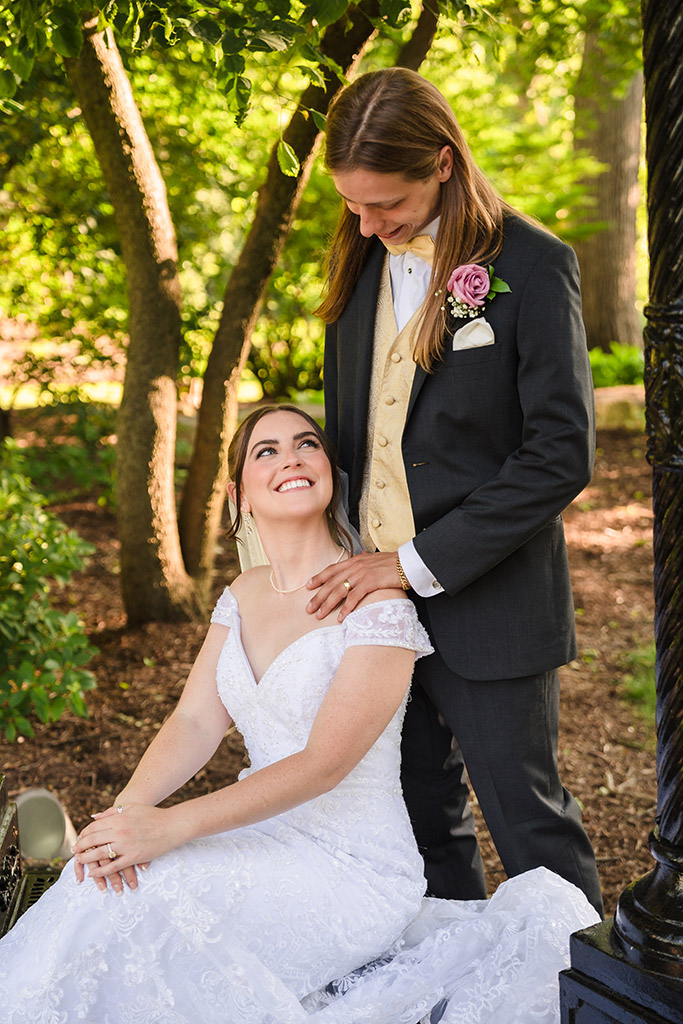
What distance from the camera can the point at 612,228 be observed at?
1112 cm

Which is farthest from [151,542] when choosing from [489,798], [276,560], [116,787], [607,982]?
[607,982]

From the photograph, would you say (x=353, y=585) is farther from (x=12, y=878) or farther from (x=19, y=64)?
(x=19, y=64)

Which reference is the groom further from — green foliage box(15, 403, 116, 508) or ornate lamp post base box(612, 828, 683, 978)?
green foliage box(15, 403, 116, 508)

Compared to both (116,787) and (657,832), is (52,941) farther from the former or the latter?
(116,787)

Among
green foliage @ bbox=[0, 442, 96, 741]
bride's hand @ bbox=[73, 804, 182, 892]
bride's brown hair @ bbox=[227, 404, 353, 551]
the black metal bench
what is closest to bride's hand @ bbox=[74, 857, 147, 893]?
bride's hand @ bbox=[73, 804, 182, 892]

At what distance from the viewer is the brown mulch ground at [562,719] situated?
3.71 m

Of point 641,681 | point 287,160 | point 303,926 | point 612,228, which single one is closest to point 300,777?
point 303,926

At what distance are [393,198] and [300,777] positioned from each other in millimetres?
1236

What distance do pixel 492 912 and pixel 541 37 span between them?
5257 millimetres

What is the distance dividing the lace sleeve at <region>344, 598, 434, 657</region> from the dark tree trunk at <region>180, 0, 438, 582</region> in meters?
2.33

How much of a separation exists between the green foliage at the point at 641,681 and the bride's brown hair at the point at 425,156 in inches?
114

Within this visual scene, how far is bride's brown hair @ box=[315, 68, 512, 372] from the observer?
2125mm

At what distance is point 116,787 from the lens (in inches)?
150

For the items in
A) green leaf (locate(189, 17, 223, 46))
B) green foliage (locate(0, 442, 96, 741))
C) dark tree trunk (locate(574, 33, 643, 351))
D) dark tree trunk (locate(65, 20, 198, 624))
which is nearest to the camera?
green leaf (locate(189, 17, 223, 46))
